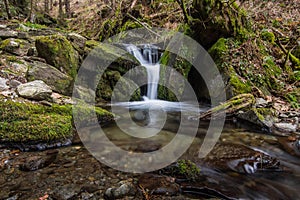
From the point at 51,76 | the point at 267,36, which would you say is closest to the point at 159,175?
the point at 51,76

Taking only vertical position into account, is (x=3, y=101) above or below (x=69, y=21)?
below

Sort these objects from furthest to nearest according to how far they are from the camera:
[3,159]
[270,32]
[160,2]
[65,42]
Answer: [160,2], [270,32], [65,42], [3,159]

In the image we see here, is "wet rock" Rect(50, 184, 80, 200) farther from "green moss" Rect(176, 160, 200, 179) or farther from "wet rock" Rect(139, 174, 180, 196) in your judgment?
"green moss" Rect(176, 160, 200, 179)

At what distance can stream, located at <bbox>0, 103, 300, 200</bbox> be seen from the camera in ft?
7.70

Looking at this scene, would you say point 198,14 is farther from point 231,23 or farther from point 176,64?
point 176,64

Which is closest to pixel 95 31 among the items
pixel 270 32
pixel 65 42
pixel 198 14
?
pixel 65 42

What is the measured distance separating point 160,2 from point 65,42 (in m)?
7.94

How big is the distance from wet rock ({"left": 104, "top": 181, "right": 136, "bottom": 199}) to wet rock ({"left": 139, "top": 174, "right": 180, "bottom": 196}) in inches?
5.2

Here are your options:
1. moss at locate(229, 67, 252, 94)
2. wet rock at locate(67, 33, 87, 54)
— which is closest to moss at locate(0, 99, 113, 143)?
wet rock at locate(67, 33, 87, 54)

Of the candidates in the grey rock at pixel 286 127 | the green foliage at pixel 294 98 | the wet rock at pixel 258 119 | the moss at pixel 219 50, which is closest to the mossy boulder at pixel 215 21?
the moss at pixel 219 50

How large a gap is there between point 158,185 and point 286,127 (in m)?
3.20

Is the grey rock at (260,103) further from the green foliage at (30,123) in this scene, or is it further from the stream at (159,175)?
the green foliage at (30,123)

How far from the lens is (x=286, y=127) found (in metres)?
4.35

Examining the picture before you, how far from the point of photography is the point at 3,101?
3.54 metres
